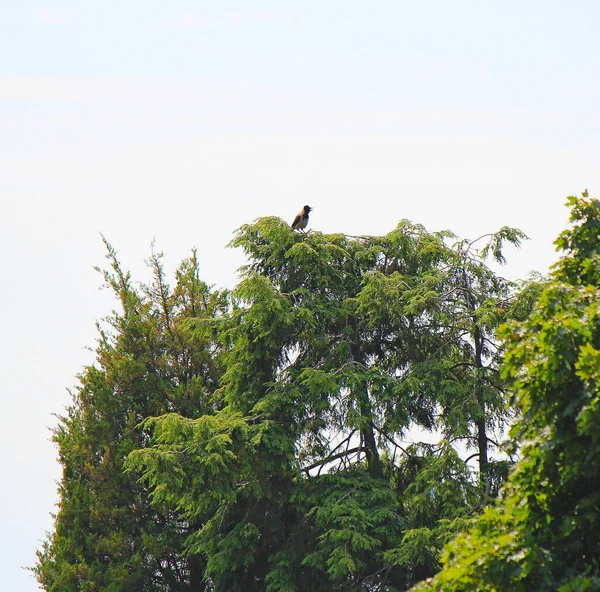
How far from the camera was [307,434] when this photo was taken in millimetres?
18062

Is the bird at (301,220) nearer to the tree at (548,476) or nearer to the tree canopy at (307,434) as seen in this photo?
the tree canopy at (307,434)

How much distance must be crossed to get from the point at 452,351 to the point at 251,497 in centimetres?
444

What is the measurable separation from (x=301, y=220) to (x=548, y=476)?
1079cm

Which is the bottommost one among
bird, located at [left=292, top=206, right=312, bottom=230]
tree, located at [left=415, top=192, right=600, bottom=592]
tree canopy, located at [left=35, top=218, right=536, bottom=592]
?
tree, located at [left=415, top=192, right=600, bottom=592]

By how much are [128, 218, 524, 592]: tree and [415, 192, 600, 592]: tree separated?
672 centimetres

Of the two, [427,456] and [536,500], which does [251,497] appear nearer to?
[427,456]

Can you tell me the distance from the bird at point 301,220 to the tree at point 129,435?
239 cm

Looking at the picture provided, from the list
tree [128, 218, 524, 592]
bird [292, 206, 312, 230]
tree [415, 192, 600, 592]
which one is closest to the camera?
tree [415, 192, 600, 592]

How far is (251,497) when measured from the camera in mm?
17688

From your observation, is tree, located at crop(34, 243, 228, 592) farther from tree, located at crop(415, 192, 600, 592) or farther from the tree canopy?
tree, located at crop(415, 192, 600, 592)

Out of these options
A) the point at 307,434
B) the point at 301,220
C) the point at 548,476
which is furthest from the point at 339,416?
the point at 548,476

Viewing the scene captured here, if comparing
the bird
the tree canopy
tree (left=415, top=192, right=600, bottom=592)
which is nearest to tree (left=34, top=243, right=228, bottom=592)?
the tree canopy

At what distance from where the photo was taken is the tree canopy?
16.0 meters

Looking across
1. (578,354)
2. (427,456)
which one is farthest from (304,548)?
(578,354)
